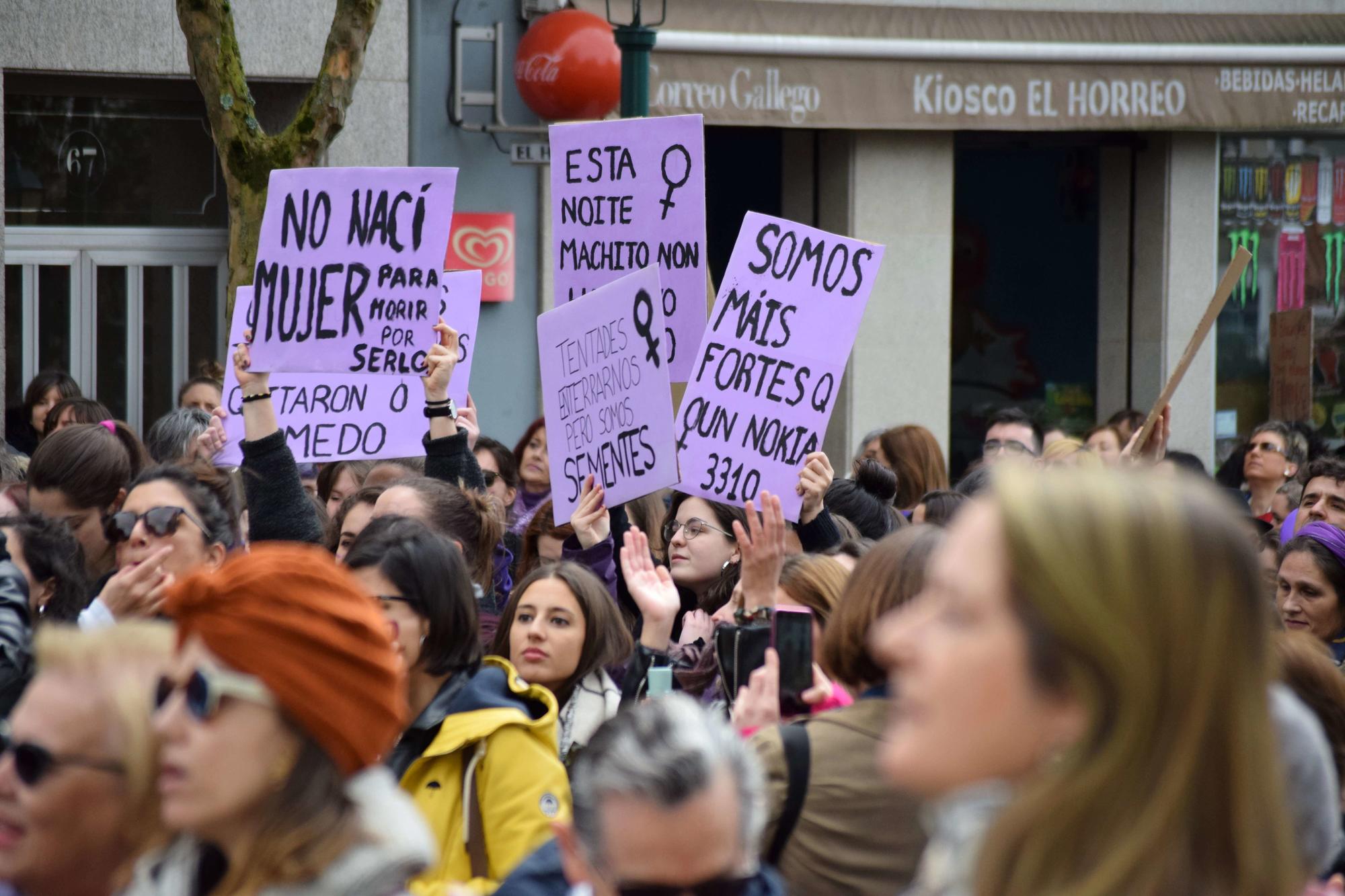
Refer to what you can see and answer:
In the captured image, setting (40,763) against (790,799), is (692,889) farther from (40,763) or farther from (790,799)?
(40,763)

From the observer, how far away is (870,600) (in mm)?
3035

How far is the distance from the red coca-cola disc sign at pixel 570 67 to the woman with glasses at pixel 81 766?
957cm

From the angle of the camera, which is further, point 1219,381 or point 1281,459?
point 1219,381

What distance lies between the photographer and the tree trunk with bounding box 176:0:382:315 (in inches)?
338

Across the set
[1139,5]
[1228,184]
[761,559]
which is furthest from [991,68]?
[761,559]

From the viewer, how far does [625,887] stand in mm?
2107

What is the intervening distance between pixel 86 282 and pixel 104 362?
55 cm

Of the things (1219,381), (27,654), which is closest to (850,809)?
(27,654)

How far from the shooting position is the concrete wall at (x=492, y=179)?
1195cm

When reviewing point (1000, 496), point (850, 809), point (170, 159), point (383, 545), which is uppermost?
point (170, 159)

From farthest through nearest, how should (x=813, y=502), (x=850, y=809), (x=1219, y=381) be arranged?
(x=1219, y=381)
(x=813, y=502)
(x=850, y=809)

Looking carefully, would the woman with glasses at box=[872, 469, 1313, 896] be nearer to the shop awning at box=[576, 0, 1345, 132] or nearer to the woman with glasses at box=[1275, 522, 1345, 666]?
the woman with glasses at box=[1275, 522, 1345, 666]

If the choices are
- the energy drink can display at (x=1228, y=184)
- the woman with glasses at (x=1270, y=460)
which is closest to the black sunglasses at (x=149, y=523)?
the woman with glasses at (x=1270, y=460)

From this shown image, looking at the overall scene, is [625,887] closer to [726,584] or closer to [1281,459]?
[726,584]
